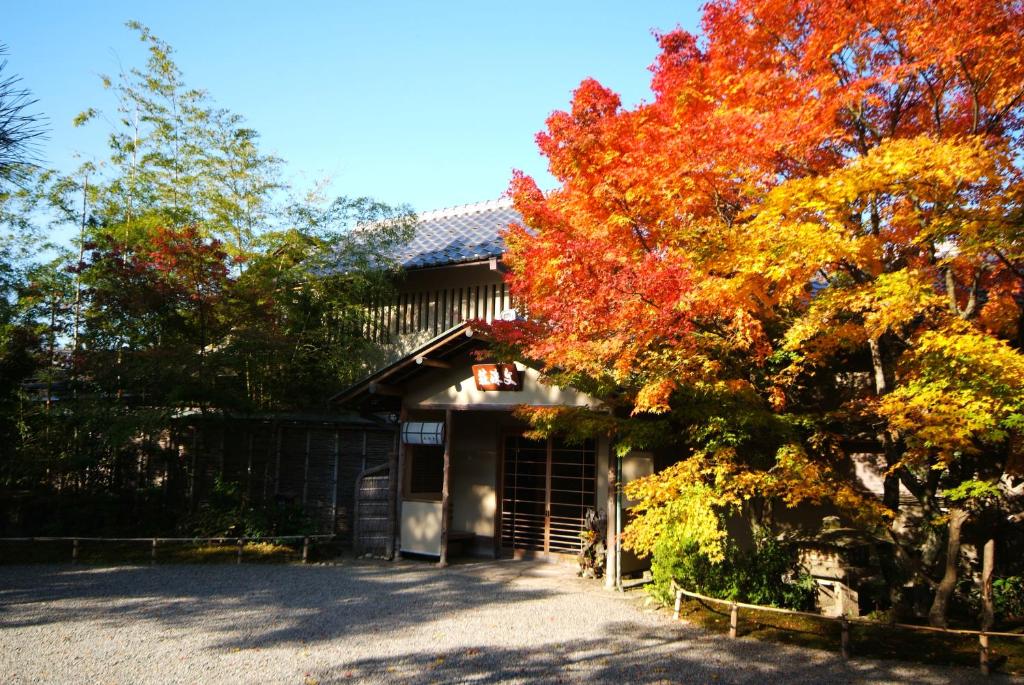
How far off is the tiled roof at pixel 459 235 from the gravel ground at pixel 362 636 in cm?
672

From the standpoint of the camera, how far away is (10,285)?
16484 mm

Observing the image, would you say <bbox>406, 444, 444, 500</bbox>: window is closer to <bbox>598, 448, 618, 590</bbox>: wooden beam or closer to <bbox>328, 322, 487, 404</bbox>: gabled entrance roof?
<bbox>328, 322, 487, 404</bbox>: gabled entrance roof

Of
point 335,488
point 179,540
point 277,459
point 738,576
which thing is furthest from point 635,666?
point 277,459

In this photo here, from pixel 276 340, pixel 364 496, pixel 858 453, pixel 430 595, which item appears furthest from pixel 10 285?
pixel 858 453

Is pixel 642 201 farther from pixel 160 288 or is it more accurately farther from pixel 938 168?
pixel 160 288

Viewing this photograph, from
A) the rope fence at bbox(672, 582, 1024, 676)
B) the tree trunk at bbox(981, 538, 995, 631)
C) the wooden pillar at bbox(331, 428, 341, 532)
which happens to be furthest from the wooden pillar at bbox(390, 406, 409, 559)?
the tree trunk at bbox(981, 538, 995, 631)

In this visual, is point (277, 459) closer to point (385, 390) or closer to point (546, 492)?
Result: point (385, 390)

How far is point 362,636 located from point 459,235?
35.6 feet

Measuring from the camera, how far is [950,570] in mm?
8414

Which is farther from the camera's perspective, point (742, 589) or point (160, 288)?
point (160, 288)

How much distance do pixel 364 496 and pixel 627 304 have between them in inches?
301

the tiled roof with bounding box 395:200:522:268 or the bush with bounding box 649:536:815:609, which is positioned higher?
the tiled roof with bounding box 395:200:522:268

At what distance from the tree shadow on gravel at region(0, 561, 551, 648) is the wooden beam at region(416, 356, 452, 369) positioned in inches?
137

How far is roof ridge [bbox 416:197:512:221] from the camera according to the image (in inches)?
728
